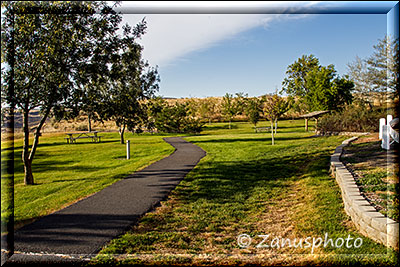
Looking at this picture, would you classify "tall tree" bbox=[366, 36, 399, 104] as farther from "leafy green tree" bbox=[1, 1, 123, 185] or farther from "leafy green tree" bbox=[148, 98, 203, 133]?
"leafy green tree" bbox=[1, 1, 123, 185]

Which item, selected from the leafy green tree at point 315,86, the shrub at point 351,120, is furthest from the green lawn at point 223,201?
the leafy green tree at point 315,86

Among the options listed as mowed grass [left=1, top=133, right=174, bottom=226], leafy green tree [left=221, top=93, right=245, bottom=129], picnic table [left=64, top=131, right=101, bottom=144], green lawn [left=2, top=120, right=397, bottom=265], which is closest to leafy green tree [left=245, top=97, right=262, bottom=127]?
leafy green tree [left=221, top=93, right=245, bottom=129]

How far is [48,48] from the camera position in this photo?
16.1 feet

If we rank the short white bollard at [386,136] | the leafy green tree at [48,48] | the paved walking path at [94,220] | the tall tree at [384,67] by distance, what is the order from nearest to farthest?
1. the paved walking path at [94,220]
2. the tall tree at [384,67]
3. the leafy green tree at [48,48]
4. the short white bollard at [386,136]

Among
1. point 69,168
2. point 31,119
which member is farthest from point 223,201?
point 69,168

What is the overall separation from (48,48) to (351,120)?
8038 mm

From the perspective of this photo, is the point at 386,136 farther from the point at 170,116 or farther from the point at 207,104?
the point at 170,116

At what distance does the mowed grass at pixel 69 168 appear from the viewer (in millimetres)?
5098

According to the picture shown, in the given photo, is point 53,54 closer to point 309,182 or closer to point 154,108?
point 154,108

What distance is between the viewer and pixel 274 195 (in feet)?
17.8

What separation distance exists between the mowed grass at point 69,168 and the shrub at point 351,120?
595cm

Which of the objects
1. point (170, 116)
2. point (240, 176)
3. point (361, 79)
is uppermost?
point (361, 79)

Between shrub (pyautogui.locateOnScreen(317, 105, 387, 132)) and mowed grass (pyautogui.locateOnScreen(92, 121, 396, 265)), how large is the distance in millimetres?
1113

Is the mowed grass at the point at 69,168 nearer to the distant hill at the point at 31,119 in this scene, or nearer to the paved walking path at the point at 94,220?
the paved walking path at the point at 94,220
